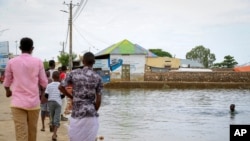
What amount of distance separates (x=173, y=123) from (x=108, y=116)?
118 inches

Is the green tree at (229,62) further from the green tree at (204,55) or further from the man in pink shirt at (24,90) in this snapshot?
the man in pink shirt at (24,90)

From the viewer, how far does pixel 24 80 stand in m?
5.47

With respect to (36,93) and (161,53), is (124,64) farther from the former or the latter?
(161,53)

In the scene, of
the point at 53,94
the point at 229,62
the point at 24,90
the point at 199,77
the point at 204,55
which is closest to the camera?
the point at 24,90

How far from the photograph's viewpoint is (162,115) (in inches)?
766

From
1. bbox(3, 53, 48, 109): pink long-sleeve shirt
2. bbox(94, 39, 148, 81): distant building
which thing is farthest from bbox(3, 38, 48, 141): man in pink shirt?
bbox(94, 39, 148, 81): distant building

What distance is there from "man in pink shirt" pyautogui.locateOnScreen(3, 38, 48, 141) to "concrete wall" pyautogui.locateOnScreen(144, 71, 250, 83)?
1804 inches

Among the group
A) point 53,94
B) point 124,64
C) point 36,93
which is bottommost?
point 53,94

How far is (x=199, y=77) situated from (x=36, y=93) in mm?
48338

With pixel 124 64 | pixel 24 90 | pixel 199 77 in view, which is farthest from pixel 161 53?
pixel 24 90

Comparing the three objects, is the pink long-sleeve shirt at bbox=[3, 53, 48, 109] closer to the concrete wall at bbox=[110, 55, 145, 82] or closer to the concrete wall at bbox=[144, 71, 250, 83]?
the concrete wall at bbox=[110, 55, 145, 82]

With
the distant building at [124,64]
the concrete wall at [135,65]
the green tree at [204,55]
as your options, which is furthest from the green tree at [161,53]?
the concrete wall at [135,65]

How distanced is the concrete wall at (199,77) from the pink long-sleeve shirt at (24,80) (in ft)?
150

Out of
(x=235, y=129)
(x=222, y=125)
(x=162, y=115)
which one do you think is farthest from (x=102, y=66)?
(x=235, y=129)
